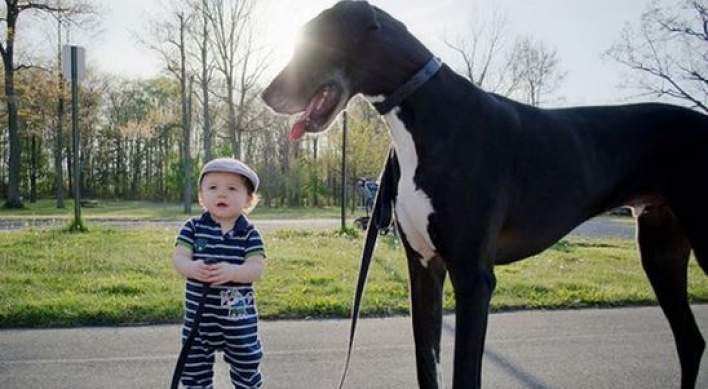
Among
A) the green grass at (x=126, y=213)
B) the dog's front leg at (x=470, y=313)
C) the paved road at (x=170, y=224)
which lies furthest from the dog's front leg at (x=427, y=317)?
the green grass at (x=126, y=213)

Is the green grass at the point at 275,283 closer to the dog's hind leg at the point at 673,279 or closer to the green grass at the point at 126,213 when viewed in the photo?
the dog's hind leg at the point at 673,279

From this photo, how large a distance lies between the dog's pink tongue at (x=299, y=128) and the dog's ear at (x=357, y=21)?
1.13 ft

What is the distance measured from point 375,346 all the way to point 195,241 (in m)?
2.11

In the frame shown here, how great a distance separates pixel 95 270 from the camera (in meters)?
7.49

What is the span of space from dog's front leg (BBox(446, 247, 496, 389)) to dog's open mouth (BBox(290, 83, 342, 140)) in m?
0.72

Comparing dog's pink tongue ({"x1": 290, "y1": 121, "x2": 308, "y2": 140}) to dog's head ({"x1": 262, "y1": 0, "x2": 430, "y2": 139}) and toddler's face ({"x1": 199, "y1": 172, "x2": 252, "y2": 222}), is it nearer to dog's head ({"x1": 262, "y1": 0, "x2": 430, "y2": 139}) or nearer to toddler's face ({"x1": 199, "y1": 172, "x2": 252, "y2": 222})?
dog's head ({"x1": 262, "y1": 0, "x2": 430, "y2": 139})

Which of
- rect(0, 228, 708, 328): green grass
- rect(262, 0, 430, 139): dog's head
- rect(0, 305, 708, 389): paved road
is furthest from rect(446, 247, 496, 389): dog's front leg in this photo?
rect(0, 228, 708, 328): green grass

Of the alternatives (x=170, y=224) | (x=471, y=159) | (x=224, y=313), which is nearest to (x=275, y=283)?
(x=224, y=313)

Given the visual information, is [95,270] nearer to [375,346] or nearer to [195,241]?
[375,346]

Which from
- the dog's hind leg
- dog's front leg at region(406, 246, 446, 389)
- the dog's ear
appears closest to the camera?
the dog's ear

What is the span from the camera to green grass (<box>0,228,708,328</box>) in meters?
5.43

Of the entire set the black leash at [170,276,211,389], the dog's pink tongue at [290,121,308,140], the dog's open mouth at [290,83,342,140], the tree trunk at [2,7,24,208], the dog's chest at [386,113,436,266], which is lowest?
the black leash at [170,276,211,389]

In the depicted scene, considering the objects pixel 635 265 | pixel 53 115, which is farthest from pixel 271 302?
pixel 53 115

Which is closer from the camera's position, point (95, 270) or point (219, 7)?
point (95, 270)
